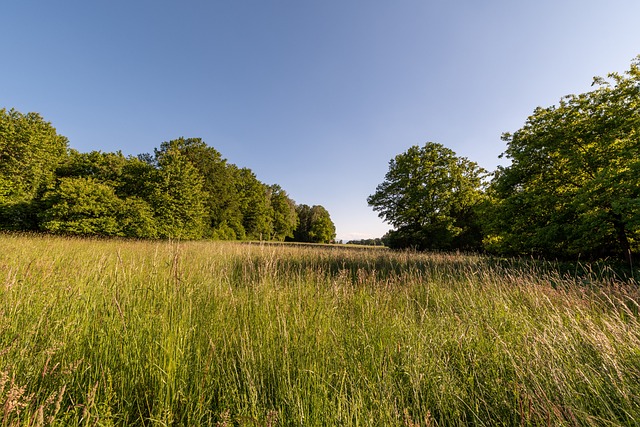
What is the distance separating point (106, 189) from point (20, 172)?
19.0ft

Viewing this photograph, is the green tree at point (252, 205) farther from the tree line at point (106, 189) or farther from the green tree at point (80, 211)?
the green tree at point (80, 211)

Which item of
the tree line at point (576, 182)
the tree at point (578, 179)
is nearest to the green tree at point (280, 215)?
the tree line at point (576, 182)

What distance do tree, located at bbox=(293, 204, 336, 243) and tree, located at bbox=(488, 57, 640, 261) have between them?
144 feet

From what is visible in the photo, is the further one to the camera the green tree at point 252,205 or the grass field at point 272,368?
the green tree at point 252,205

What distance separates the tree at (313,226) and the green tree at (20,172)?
135 ft

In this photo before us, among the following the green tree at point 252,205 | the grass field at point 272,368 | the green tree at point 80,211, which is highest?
the green tree at point 252,205

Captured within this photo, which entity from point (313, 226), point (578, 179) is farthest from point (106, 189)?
point (313, 226)

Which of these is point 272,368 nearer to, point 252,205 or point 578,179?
point 578,179

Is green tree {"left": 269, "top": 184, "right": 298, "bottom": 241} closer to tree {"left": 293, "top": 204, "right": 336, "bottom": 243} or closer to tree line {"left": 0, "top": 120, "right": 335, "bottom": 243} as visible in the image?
tree {"left": 293, "top": 204, "right": 336, "bottom": 243}

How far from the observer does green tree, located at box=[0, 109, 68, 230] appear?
53.2ft

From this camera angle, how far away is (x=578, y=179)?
31.0ft

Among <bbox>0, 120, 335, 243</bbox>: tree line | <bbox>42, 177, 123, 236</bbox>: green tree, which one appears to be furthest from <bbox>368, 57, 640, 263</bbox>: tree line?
<bbox>42, 177, 123, 236</bbox>: green tree

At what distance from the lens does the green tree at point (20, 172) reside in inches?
639

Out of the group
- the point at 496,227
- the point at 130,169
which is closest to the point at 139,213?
the point at 130,169
